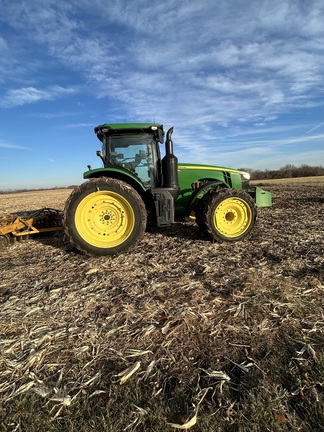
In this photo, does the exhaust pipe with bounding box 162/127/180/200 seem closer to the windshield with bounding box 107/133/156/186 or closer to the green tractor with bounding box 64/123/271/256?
the green tractor with bounding box 64/123/271/256

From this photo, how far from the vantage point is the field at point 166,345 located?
1551 millimetres

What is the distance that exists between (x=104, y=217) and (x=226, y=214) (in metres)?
2.34

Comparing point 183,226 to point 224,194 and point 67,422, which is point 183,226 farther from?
point 67,422

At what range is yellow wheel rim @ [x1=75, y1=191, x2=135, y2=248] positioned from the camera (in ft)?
14.7

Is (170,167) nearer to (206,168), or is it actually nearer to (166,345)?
(206,168)

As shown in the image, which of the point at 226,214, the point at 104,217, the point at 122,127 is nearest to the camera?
the point at 104,217

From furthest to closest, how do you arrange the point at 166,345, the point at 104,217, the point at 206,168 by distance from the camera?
the point at 206,168
the point at 104,217
the point at 166,345

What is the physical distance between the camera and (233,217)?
504cm

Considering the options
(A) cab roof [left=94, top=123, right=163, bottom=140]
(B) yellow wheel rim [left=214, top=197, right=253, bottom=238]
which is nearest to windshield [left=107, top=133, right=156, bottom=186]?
(A) cab roof [left=94, top=123, right=163, bottom=140]

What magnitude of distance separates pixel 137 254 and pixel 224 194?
1940 mm

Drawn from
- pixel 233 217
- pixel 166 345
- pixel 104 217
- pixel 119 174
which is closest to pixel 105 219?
pixel 104 217

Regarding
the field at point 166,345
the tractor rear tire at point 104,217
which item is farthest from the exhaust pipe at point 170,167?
the field at point 166,345

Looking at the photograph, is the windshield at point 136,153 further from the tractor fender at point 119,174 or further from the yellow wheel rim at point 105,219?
the yellow wheel rim at point 105,219

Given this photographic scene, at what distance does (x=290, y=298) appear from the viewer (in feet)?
8.71
